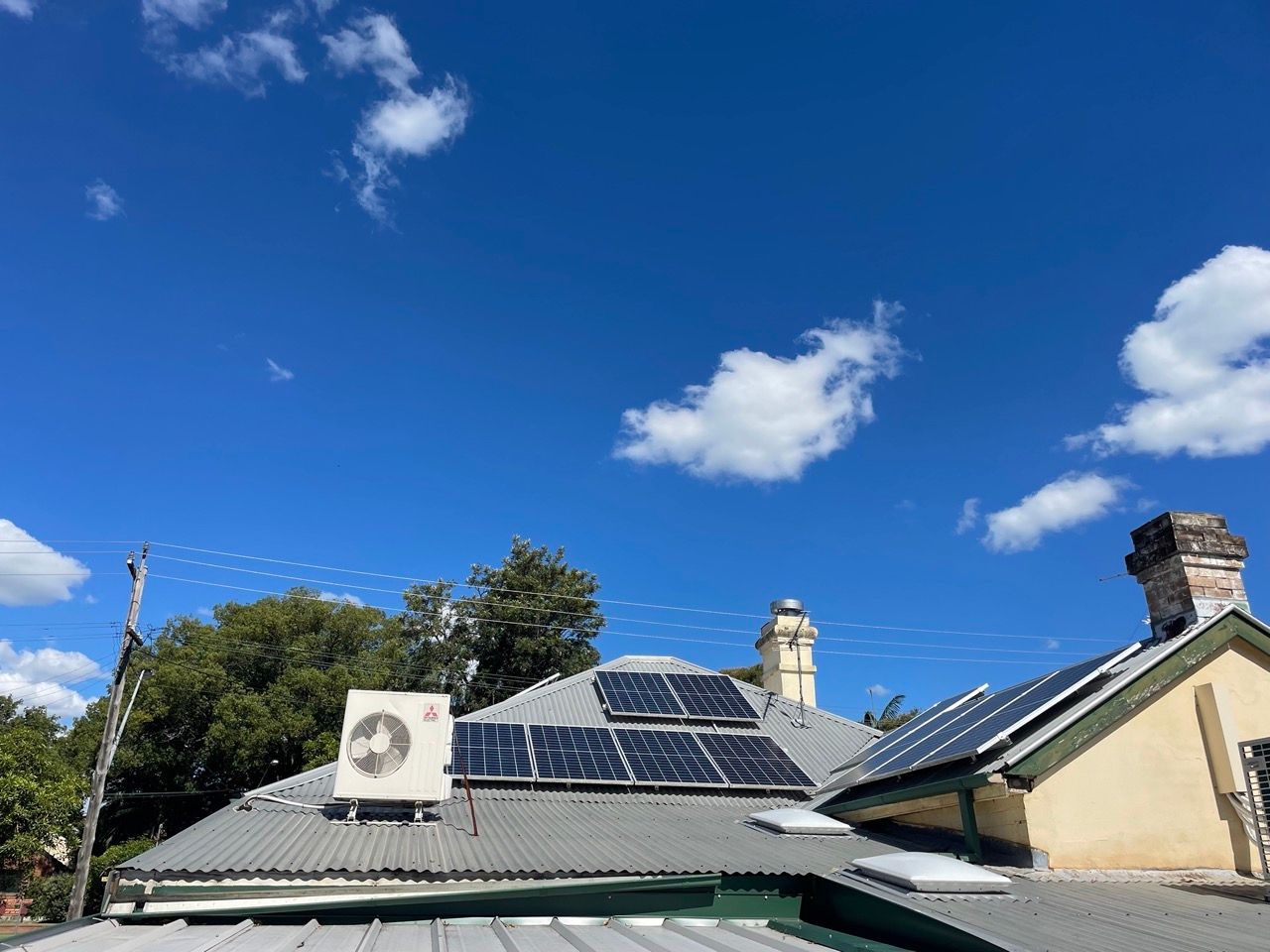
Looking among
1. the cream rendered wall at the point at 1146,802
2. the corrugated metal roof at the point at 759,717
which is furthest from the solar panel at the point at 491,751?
the cream rendered wall at the point at 1146,802

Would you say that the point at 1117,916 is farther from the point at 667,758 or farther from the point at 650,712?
the point at 650,712

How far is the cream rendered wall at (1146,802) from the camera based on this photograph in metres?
8.31

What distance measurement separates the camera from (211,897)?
23.6 feet

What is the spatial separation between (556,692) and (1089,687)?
9.91 meters

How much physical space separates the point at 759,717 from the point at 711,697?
1072 millimetres

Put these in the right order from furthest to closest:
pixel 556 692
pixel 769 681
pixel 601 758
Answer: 1. pixel 769 681
2. pixel 556 692
3. pixel 601 758

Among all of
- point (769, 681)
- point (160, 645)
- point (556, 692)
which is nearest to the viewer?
point (556, 692)

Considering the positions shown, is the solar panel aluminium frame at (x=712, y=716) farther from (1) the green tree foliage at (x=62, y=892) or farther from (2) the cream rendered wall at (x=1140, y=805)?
(1) the green tree foliage at (x=62, y=892)

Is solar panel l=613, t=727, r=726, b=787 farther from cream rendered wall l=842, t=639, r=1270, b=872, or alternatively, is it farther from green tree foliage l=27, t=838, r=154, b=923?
green tree foliage l=27, t=838, r=154, b=923

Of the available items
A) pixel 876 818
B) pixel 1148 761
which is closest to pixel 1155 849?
pixel 1148 761

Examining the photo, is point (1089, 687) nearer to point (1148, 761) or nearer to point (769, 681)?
point (1148, 761)

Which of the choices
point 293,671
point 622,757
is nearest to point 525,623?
point 293,671

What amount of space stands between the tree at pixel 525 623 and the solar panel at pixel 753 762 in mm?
23061

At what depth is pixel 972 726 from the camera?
10273 mm
